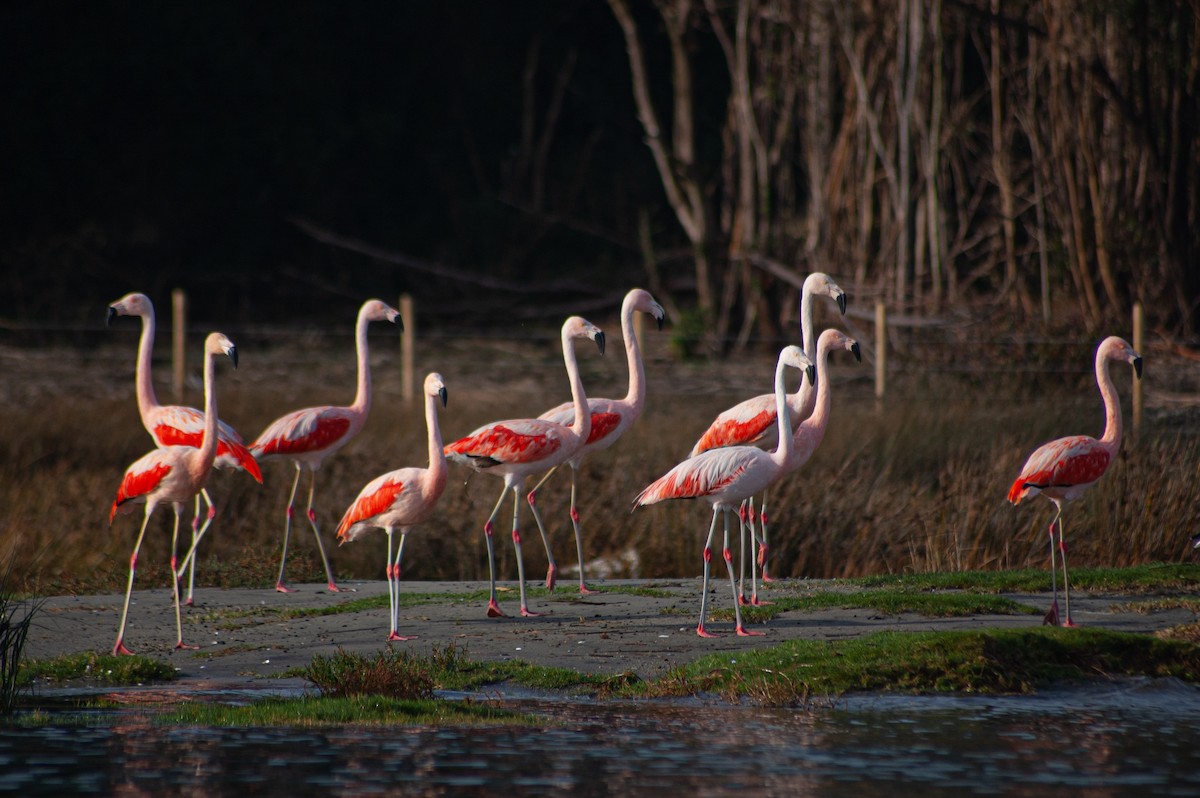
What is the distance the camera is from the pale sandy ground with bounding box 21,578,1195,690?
906 centimetres

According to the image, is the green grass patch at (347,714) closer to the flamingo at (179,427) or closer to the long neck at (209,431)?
the long neck at (209,431)

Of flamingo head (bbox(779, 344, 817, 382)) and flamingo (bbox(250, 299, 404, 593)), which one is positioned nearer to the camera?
flamingo head (bbox(779, 344, 817, 382))

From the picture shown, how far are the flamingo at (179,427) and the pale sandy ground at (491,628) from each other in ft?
2.27

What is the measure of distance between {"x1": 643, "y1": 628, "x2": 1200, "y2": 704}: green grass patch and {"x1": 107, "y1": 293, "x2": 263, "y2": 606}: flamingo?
11.9 ft

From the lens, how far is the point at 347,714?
7.74 m

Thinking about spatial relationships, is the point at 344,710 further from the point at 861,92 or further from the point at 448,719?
the point at 861,92

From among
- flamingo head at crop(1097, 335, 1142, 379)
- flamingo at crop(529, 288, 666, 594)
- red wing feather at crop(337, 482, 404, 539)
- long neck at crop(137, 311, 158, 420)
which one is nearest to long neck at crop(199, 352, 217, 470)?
red wing feather at crop(337, 482, 404, 539)

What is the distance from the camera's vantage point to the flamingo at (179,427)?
10570 millimetres

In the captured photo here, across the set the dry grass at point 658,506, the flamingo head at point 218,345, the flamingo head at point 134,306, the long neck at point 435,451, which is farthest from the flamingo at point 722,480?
the flamingo head at point 134,306

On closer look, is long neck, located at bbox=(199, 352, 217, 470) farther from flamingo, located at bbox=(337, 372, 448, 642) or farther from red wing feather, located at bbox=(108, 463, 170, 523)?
flamingo, located at bbox=(337, 372, 448, 642)

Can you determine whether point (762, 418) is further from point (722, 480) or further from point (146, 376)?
point (146, 376)

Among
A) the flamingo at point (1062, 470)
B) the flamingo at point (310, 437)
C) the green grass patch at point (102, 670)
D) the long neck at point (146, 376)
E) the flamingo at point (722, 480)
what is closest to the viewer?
the green grass patch at point (102, 670)

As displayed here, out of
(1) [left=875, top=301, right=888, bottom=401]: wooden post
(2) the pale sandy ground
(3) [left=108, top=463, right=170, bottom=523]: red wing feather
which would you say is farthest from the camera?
(1) [left=875, top=301, right=888, bottom=401]: wooden post

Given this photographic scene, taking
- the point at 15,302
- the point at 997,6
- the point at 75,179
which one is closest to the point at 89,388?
the point at 15,302
